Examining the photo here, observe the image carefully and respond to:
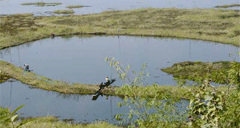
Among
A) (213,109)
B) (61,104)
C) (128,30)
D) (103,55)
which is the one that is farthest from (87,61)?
(213,109)

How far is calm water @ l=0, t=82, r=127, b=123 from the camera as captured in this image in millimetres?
27281

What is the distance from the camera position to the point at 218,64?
133 feet

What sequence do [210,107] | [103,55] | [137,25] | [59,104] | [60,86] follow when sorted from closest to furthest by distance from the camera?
[210,107] < [59,104] < [60,86] < [103,55] < [137,25]

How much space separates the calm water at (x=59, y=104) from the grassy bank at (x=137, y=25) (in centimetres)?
2351

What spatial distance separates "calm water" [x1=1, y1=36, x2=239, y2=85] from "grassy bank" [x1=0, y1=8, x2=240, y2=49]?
3.21m

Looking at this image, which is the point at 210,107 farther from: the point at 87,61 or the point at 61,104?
the point at 87,61

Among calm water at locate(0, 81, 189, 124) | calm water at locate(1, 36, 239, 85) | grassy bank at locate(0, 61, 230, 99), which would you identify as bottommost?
calm water at locate(0, 81, 189, 124)

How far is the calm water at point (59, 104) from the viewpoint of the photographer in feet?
89.5

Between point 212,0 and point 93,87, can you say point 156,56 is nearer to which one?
point 93,87

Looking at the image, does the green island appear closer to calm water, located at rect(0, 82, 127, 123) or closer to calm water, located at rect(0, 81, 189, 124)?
calm water, located at rect(0, 81, 189, 124)

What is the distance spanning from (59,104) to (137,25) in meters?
45.1

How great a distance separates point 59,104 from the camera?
29.9 metres

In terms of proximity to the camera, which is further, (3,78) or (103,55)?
(103,55)

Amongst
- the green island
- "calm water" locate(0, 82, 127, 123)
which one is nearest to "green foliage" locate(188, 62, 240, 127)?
the green island
